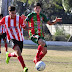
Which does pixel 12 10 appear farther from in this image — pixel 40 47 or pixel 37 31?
pixel 40 47

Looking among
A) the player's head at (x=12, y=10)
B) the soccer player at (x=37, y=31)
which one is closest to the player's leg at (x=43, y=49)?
the soccer player at (x=37, y=31)

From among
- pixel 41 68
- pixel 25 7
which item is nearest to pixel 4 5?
pixel 25 7

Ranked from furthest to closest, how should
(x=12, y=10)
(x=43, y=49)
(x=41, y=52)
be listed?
1. (x=41, y=52)
2. (x=43, y=49)
3. (x=12, y=10)

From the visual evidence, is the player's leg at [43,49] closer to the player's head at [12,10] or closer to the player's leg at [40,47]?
the player's leg at [40,47]

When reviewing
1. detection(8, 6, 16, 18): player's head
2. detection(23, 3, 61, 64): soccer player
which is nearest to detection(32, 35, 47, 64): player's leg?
detection(23, 3, 61, 64): soccer player

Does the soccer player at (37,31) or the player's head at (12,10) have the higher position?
the player's head at (12,10)

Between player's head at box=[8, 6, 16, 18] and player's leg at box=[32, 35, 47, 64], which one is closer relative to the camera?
player's head at box=[8, 6, 16, 18]

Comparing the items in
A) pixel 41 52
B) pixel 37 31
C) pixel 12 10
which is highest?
pixel 12 10

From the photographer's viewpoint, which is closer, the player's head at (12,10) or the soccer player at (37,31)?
the player's head at (12,10)

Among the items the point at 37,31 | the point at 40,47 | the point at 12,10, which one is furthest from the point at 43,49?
the point at 12,10

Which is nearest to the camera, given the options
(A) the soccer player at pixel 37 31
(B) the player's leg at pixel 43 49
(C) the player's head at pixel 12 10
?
(C) the player's head at pixel 12 10

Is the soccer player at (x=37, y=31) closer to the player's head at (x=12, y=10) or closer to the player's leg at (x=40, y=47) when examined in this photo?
the player's leg at (x=40, y=47)

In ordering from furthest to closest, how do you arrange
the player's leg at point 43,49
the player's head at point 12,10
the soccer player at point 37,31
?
the soccer player at point 37,31
the player's leg at point 43,49
the player's head at point 12,10

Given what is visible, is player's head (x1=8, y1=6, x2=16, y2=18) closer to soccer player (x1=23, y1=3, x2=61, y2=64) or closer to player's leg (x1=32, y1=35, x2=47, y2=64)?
soccer player (x1=23, y1=3, x2=61, y2=64)
